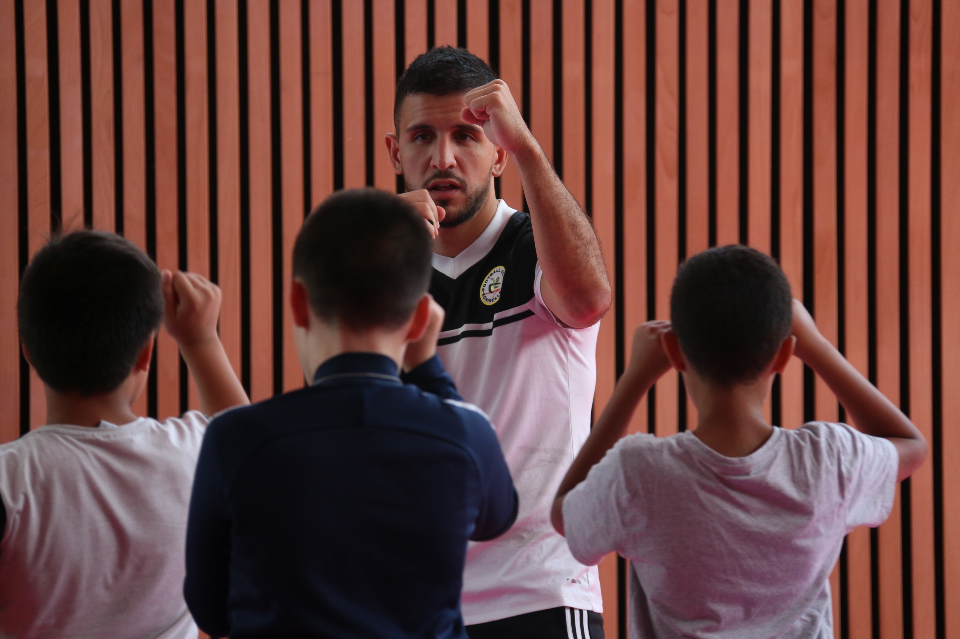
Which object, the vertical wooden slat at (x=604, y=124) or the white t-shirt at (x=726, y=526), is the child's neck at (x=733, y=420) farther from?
the vertical wooden slat at (x=604, y=124)

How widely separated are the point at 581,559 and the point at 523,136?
76cm

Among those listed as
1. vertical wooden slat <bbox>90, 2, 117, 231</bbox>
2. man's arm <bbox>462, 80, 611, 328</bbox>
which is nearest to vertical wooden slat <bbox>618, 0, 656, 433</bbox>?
man's arm <bbox>462, 80, 611, 328</bbox>

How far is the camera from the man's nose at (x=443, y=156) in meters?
1.67

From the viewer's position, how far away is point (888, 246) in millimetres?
2707

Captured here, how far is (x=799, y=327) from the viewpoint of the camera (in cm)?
113

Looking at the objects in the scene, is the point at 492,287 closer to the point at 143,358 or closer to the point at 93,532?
the point at 143,358

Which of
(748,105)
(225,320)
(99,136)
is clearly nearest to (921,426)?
(748,105)

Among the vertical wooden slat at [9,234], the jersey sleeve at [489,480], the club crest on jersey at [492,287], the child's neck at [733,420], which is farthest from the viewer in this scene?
the vertical wooden slat at [9,234]

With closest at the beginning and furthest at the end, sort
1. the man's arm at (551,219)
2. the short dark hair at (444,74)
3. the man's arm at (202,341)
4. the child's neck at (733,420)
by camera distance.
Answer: the child's neck at (733,420), the man's arm at (202,341), the man's arm at (551,219), the short dark hair at (444,74)

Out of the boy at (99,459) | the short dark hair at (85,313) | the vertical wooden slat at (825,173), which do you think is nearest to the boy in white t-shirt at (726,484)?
the boy at (99,459)

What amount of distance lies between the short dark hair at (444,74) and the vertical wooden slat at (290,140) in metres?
0.94

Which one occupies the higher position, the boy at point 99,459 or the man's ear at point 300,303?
the man's ear at point 300,303

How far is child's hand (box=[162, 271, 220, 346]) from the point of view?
1132 mm

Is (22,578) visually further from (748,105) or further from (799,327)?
(748,105)
